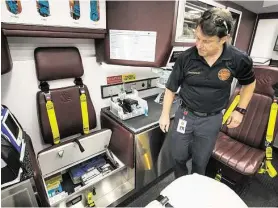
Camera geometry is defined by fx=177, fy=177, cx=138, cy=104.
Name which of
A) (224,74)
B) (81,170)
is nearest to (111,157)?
(81,170)

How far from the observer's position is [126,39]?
4.08ft

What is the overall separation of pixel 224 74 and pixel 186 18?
47 centimetres

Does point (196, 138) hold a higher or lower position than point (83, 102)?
lower

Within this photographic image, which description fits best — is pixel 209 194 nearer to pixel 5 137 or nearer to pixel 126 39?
pixel 5 137

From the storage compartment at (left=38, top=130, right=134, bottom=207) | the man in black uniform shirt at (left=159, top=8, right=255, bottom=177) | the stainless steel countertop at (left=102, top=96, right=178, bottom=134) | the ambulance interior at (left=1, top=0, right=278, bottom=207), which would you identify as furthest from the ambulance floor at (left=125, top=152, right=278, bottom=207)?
the stainless steel countertop at (left=102, top=96, right=178, bottom=134)

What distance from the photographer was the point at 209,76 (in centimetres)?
103

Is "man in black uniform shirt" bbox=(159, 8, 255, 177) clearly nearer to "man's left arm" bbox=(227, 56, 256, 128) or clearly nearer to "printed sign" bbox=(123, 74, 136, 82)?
"man's left arm" bbox=(227, 56, 256, 128)

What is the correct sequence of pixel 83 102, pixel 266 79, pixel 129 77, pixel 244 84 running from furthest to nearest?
1. pixel 129 77
2. pixel 266 79
3. pixel 83 102
4. pixel 244 84

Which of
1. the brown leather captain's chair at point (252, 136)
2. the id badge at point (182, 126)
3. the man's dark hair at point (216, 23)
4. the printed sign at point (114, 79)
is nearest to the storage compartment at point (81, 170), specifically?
the printed sign at point (114, 79)

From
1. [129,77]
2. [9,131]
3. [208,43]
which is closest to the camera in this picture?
[9,131]

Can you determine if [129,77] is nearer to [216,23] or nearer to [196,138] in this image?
[196,138]

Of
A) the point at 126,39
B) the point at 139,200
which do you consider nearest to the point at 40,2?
the point at 126,39

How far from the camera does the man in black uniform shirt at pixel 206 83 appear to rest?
907 millimetres

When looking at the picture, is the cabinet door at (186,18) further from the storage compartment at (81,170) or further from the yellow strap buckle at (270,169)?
the yellow strap buckle at (270,169)
